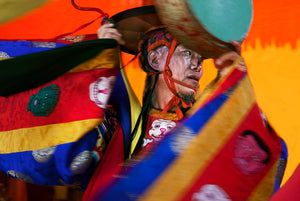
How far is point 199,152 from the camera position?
0.94 metres

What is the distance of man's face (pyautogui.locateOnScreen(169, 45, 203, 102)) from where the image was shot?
1.56m

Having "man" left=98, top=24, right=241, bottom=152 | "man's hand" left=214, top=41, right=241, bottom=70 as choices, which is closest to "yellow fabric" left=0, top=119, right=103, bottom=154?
"man" left=98, top=24, right=241, bottom=152

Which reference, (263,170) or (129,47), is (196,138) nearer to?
(263,170)

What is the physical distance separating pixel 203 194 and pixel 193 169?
65 mm

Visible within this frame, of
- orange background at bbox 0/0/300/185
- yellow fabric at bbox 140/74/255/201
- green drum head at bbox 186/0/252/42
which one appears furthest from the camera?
orange background at bbox 0/0/300/185

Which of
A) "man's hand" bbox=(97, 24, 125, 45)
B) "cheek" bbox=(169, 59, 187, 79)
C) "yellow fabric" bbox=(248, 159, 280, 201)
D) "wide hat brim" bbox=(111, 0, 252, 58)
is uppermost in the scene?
"wide hat brim" bbox=(111, 0, 252, 58)

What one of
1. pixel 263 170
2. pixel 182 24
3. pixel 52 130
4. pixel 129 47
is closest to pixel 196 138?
pixel 263 170

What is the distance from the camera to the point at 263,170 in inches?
40.8

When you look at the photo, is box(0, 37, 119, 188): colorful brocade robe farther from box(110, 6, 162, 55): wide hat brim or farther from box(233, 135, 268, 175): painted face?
box(233, 135, 268, 175): painted face

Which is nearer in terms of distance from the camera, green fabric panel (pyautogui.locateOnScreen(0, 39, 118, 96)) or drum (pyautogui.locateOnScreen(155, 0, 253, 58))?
drum (pyautogui.locateOnScreen(155, 0, 253, 58))

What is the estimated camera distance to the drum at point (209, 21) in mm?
1168

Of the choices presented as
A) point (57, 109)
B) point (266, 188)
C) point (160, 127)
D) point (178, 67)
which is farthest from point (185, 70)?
point (266, 188)

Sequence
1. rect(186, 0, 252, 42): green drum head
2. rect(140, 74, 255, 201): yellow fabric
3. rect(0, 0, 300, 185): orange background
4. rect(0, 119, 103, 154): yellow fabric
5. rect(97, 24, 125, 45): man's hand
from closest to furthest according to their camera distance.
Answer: rect(140, 74, 255, 201): yellow fabric
rect(186, 0, 252, 42): green drum head
rect(0, 119, 103, 154): yellow fabric
rect(97, 24, 125, 45): man's hand
rect(0, 0, 300, 185): orange background

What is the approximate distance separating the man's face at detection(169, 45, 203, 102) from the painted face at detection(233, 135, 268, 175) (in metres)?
0.56
